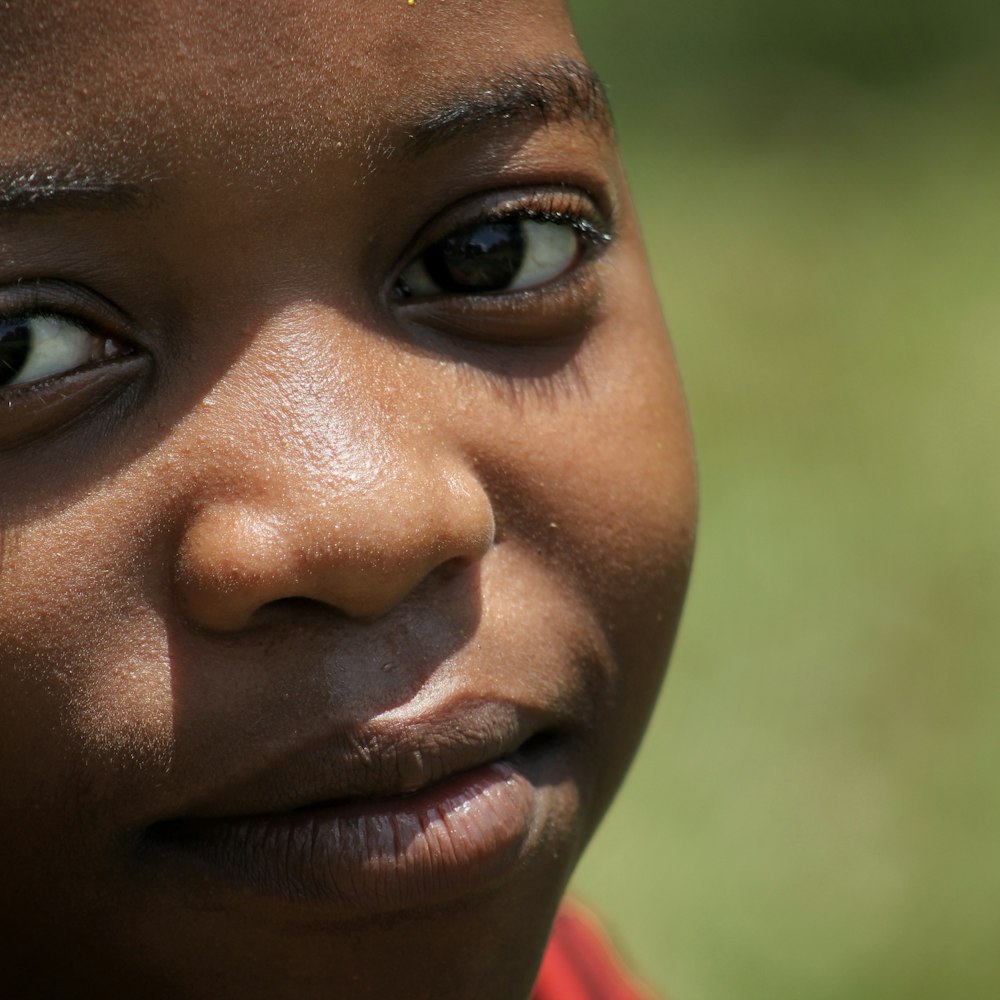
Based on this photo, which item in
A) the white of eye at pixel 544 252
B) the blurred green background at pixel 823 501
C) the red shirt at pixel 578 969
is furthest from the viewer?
the blurred green background at pixel 823 501

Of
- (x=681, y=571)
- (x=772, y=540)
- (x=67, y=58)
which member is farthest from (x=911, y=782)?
(x=67, y=58)

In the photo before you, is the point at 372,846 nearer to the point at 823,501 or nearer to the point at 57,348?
the point at 57,348

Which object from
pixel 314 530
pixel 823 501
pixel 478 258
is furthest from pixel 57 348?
pixel 823 501

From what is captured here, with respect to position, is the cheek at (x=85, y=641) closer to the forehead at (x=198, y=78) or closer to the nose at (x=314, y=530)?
the nose at (x=314, y=530)

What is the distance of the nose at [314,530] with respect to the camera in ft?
3.18

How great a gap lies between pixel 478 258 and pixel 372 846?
430 millimetres

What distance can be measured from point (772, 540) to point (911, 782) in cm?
57

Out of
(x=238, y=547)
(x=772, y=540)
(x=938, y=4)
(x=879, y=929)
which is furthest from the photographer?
(x=938, y=4)

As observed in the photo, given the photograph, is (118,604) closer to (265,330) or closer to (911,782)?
(265,330)

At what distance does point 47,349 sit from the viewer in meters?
1.04

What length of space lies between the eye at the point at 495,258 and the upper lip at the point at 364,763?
306mm

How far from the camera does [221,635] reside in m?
0.99

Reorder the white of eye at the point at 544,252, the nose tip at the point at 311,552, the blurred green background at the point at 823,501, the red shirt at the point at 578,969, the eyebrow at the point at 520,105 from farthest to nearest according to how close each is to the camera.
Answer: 1. the blurred green background at the point at 823,501
2. the red shirt at the point at 578,969
3. the white of eye at the point at 544,252
4. the eyebrow at the point at 520,105
5. the nose tip at the point at 311,552

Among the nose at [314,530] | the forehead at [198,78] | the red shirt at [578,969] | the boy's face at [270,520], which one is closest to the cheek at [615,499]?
the boy's face at [270,520]
